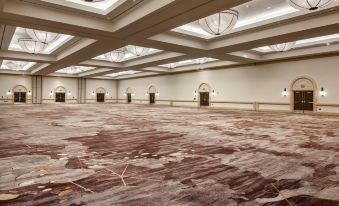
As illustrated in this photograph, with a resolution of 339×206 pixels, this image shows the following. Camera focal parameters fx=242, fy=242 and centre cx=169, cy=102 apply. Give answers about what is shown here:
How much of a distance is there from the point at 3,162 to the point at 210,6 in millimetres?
6497

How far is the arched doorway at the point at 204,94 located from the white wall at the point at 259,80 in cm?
42

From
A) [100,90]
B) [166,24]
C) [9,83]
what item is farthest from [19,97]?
[166,24]

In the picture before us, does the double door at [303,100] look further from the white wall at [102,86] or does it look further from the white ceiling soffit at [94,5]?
the white wall at [102,86]

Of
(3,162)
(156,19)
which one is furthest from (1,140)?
(156,19)

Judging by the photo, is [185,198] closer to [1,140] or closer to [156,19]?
[1,140]

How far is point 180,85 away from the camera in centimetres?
2522

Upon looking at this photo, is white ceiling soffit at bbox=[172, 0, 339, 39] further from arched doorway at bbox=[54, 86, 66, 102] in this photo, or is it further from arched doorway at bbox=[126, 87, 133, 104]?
arched doorway at bbox=[54, 86, 66, 102]

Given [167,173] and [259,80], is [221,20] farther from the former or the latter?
[259,80]

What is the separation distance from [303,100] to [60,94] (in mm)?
27239

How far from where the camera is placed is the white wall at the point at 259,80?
14781 mm

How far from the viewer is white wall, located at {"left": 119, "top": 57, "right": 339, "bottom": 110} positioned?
48.5 feet

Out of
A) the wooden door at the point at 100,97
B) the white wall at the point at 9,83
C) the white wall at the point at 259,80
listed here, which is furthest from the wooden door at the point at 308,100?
the white wall at the point at 9,83

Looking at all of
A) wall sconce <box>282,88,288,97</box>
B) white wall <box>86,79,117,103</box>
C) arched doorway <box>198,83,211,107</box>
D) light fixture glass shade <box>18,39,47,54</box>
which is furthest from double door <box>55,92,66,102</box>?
wall sconce <box>282,88,288,97</box>

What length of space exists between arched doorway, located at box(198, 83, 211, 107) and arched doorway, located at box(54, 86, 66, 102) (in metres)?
18.4
